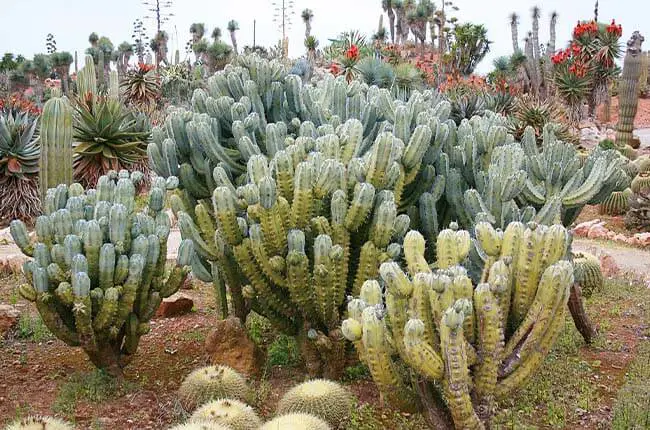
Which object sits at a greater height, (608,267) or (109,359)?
(109,359)

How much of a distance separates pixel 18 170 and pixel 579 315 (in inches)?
358

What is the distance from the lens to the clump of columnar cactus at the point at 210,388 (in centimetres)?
436

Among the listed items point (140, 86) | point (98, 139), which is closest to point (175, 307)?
point (98, 139)

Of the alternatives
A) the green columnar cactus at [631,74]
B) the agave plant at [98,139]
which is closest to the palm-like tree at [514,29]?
the green columnar cactus at [631,74]

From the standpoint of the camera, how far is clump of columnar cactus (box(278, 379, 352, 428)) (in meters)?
4.14

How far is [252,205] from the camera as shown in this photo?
4656 millimetres

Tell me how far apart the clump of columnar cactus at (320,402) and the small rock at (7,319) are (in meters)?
2.82

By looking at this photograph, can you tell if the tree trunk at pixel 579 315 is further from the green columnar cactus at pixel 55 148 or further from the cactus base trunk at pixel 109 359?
the green columnar cactus at pixel 55 148

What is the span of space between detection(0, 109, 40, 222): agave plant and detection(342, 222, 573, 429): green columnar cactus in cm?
965

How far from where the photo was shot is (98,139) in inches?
493

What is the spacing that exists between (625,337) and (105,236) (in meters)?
4.21

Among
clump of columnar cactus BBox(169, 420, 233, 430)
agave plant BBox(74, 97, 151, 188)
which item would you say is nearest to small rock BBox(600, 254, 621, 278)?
clump of columnar cactus BBox(169, 420, 233, 430)

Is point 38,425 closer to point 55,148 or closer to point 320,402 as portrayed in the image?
point 320,402

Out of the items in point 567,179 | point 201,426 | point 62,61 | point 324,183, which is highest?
point 62,61
